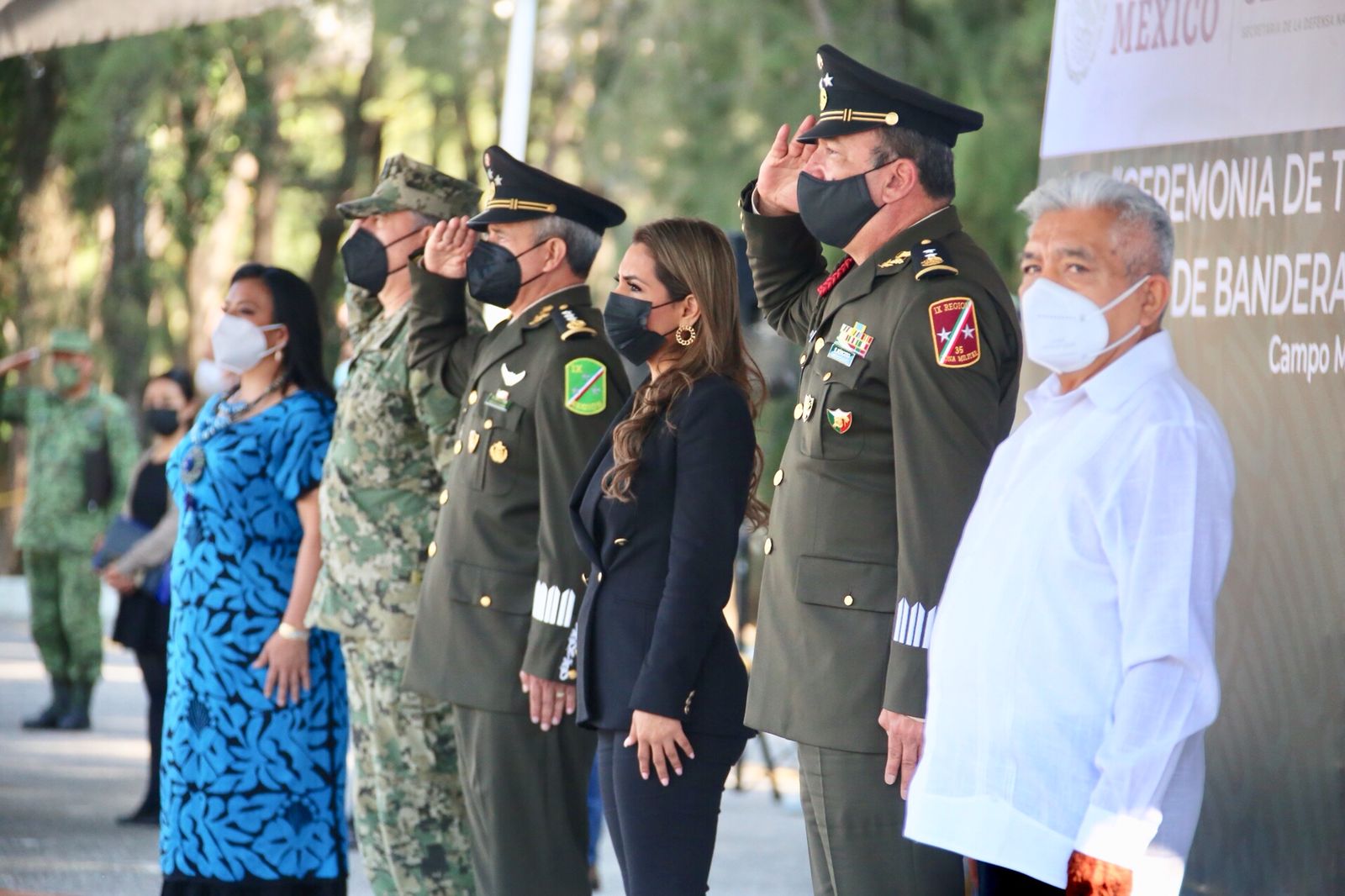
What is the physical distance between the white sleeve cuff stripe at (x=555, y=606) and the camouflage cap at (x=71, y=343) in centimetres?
596

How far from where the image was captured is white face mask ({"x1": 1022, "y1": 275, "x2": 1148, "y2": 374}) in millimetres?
2590

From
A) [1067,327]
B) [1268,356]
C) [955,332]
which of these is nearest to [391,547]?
[955,332]

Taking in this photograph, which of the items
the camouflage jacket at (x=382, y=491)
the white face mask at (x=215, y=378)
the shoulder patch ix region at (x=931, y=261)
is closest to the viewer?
the shoulder patch ix region at (x=931, y=261)

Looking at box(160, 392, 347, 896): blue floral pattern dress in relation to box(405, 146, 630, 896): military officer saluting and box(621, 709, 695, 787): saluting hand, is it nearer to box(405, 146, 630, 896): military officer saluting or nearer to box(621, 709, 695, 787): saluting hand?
box(405, 146, 630, 896): military officer saluting

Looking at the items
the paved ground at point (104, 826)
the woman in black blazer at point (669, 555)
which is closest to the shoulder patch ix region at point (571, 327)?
the woman in black blazer at point (669, 555)

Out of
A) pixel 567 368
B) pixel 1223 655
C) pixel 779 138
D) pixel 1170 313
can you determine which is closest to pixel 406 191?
pixel 567 368

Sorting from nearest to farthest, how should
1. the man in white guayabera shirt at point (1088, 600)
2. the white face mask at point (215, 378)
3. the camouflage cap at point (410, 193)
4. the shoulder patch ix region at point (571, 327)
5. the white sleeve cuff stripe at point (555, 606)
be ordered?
the man in white guayabera shirt at point (1088, 600)
the white sleeve cuff stripe at point (555, 606)
the shoulder patch ix region at point (571, 327)
the camouflage cap at point (410, 193)
the white face mask at point (215, 378)

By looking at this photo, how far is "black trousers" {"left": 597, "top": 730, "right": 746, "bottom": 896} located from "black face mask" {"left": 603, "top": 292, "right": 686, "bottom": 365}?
79 centimetres

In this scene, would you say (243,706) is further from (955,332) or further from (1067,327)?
(1067,327)

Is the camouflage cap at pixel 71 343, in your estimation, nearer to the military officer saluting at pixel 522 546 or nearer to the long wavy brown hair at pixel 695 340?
the military officer saluting at pixel 522 546

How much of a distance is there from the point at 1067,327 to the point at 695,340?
132 centimetres

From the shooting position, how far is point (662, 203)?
14.6 meters

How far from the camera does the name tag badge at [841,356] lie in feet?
10.5

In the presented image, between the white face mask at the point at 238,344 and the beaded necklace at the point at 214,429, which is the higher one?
the white face mask at the point at 238,344
